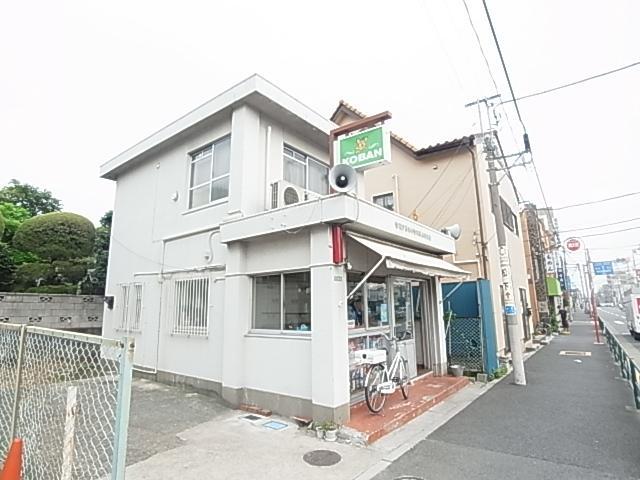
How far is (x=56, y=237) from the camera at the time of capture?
14469 millimetres

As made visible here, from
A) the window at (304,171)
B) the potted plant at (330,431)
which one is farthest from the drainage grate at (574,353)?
the potted plant at (330,431)

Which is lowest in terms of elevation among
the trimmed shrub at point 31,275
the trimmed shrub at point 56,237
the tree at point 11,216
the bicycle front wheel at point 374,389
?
the bicycle front wheel at point 374,389

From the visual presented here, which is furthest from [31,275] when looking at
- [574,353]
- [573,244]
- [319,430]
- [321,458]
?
[573,244]

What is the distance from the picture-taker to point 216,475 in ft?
14.2

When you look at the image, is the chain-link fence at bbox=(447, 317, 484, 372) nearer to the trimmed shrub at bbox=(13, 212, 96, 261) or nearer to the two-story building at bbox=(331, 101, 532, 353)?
the two-story building at bbox=(331, 101, 532, 353)

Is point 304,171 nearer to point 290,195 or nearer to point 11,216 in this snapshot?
point 290,195

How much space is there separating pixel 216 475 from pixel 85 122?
51.0 ft

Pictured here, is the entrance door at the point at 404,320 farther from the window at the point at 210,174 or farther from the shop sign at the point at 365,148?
the window at the point at 210,174

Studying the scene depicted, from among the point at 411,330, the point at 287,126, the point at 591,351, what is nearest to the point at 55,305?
the point at 287,126

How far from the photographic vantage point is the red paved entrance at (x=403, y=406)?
571 cm

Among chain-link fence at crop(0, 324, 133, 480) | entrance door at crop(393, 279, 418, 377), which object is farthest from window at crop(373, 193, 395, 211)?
chain-link fence at crop(0, 324, 133, 480)

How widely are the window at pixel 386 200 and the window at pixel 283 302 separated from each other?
27.9 ft

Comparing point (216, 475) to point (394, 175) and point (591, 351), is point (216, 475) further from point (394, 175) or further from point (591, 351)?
point (591, 351)

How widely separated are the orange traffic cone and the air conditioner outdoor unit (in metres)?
5.62
